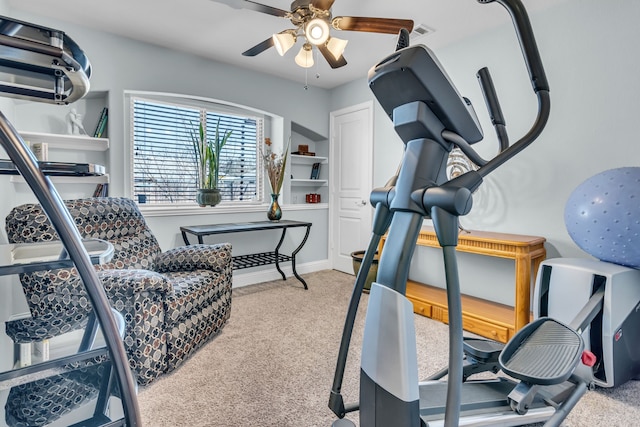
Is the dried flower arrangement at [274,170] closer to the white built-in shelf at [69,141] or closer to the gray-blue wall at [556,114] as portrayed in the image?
the white built-in shelf at [69,141]

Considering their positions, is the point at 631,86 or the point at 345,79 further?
the point at 345,79

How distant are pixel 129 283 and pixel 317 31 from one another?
1.87 metres

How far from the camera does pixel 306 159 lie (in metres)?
4.62

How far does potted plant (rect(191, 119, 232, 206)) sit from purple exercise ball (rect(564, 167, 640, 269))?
2.97 metres

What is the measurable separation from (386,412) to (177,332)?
143 centimetres

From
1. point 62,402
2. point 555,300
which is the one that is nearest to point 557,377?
point 555,300

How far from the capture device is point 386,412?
3.66ft

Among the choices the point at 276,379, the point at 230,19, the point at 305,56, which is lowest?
the point at 276,379

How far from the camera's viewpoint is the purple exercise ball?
1.67m

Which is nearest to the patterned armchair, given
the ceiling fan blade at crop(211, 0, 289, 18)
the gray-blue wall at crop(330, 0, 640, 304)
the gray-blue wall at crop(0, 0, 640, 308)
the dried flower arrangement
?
the gray-blue wall at crop(0, 0, 640, 308)

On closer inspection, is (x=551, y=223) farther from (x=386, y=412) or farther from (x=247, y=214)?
(x=247, y=214)

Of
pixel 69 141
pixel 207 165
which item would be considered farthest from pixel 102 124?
pixel 207 165

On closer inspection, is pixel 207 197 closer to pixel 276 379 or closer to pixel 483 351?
pixel 276 379

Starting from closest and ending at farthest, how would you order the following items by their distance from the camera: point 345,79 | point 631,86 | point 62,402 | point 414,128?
point 62,402
point 414,128
point 631,86
point 345,79
